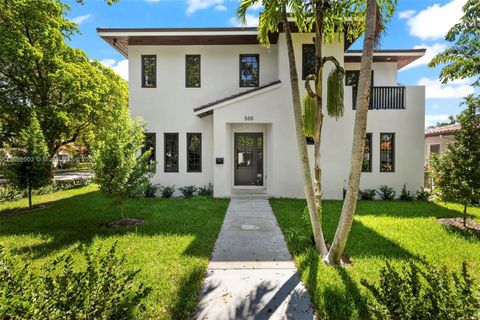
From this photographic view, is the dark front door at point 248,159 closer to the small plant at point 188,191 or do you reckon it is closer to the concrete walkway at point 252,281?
the small plant at point 188,191

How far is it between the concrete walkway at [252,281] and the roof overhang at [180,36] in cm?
864

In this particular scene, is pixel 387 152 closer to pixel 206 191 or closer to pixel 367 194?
pixel 367 194

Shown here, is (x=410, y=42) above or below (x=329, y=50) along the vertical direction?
above

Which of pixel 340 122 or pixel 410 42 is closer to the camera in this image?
pixel 340 122

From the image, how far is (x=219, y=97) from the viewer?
12.5m

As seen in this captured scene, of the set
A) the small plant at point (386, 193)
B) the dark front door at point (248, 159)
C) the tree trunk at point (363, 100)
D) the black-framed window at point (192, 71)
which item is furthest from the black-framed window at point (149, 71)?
the small plant at point (386, 193)

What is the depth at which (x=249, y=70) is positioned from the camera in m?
12.6

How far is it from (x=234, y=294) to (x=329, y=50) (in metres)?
10.6

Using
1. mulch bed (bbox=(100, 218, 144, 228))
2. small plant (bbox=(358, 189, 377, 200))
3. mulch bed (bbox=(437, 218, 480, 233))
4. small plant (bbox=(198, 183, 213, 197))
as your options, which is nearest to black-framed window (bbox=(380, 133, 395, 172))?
small plant (bbox=(358, 189, 377, 200))

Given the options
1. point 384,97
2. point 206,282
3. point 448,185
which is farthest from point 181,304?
point 384,97

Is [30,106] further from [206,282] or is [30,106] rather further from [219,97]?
[206,282]

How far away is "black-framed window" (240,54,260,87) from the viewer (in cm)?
Answer: 1246

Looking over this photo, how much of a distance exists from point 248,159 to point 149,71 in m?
6.49

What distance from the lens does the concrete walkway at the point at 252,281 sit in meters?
3.66
